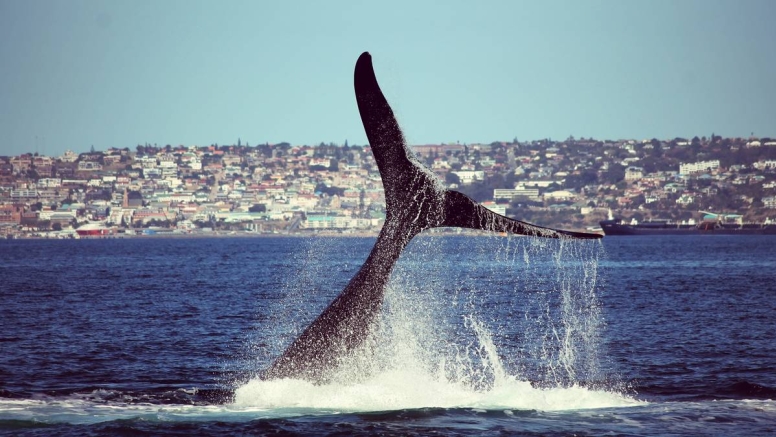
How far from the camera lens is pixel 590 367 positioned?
23328 mm

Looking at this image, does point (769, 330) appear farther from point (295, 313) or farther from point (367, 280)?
point (367, 280)

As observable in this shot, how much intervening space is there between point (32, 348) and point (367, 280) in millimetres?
13764

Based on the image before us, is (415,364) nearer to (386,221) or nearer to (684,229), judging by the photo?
(386,221)

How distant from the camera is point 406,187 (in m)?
16.3

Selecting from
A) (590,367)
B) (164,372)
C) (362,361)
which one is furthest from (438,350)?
(362,361)

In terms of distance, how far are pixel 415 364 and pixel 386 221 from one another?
4.74m

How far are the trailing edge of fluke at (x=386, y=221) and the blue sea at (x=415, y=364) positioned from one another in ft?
1.28

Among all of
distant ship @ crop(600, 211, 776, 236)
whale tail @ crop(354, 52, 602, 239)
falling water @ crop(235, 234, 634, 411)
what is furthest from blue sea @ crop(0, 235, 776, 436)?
distant ship @ crop(600, 211, 776, 236)

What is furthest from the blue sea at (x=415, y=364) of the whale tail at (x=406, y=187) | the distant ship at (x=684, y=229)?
the distant ship at (x=684, y=229)

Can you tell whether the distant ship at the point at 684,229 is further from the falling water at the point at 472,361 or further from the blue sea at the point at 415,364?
the falling water at the point at 472,361

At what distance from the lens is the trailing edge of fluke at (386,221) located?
15789mm

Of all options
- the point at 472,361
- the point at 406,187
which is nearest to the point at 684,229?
the point at 472,361

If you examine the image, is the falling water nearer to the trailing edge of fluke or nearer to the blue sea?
the blue sea

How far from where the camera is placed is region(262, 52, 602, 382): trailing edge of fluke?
51.8ft
